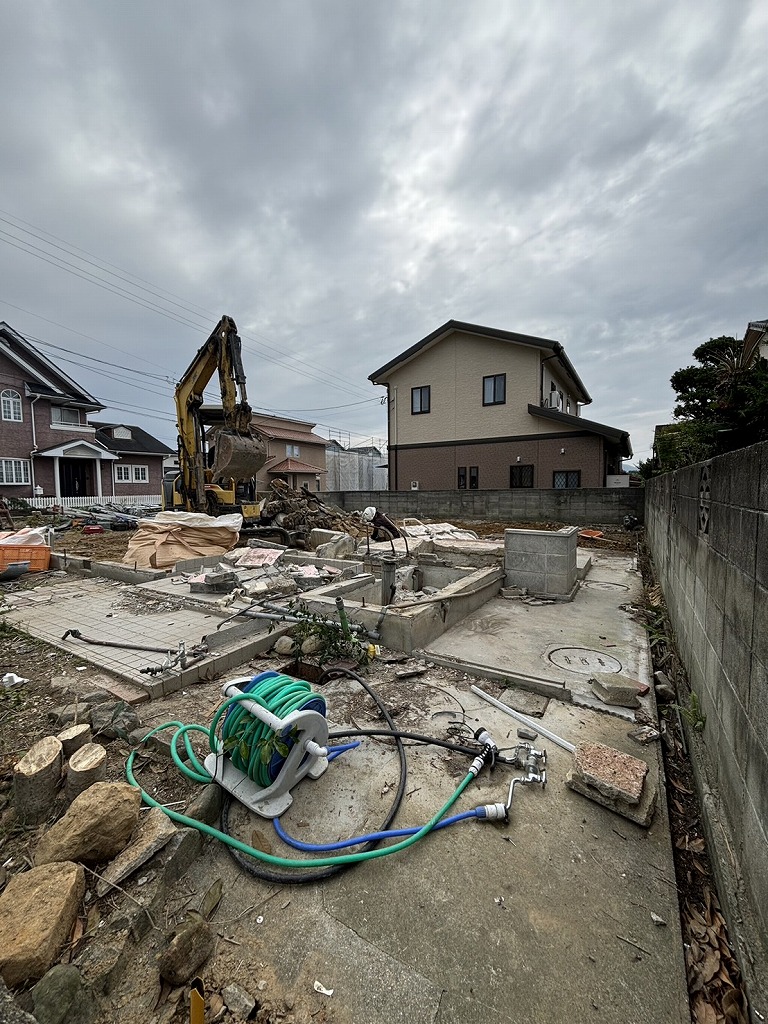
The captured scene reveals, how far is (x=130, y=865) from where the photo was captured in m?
1.73

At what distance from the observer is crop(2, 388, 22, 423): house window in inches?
741

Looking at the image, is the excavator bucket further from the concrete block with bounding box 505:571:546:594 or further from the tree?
the tree

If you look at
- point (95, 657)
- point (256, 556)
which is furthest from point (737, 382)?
point (256, 556)

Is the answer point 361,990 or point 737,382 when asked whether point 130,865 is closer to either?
point 361,990

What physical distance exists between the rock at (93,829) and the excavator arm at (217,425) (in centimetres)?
827

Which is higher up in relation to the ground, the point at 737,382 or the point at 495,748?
the point at 737,382

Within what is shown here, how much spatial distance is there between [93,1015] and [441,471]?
17069 millimetres

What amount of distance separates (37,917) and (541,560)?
5.66m

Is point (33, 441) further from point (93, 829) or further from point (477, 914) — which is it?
point (477, 914)

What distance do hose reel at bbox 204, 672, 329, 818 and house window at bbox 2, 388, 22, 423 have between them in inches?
935

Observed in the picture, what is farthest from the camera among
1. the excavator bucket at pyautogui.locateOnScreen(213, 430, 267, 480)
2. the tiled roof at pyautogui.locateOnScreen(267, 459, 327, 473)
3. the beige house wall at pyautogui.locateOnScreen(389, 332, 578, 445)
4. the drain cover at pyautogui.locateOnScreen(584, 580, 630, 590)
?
the tiled roof at pyautogui.locateOnScreen(267, 459, 327, 473)

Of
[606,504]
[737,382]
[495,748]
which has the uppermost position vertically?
[737,382]

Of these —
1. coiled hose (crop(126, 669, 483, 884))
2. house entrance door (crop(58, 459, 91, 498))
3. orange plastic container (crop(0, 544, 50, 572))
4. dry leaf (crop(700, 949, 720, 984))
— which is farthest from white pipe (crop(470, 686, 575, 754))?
house entrance door (crop(58, 459, 91, 498))

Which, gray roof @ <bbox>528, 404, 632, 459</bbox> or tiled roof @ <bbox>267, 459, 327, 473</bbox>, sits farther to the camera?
tiled roof @ <bbox>267, 459, 327, 473</bbox>
